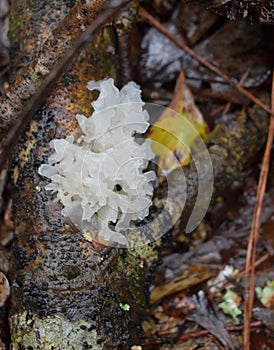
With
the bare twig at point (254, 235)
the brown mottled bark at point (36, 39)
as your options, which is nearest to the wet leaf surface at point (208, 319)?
the bare twig at point (254, 235)

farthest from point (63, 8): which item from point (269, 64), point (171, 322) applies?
point (171, 322)

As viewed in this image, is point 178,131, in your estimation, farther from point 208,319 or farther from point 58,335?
point 58,335

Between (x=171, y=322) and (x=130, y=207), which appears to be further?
(x=171, y=322)

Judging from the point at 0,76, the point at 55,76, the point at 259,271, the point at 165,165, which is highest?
the point at 0,76

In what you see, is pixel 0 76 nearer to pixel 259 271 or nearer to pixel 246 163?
pixel 246 163

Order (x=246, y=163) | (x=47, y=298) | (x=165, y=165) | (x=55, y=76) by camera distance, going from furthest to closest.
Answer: (x=246, y=163) → (x=165, y=165) → (x=47, y=298) → (x=55, y=76)

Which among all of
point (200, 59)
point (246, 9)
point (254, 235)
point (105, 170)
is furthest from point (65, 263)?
point (200, 59)

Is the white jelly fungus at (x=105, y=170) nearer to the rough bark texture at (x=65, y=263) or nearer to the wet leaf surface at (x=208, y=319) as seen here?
the rough bark texture at (x=65, y=263)

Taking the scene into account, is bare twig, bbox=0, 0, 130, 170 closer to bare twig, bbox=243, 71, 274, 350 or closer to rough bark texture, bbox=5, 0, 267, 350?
rough bark texture, bbox=5, 0, 267, 350
